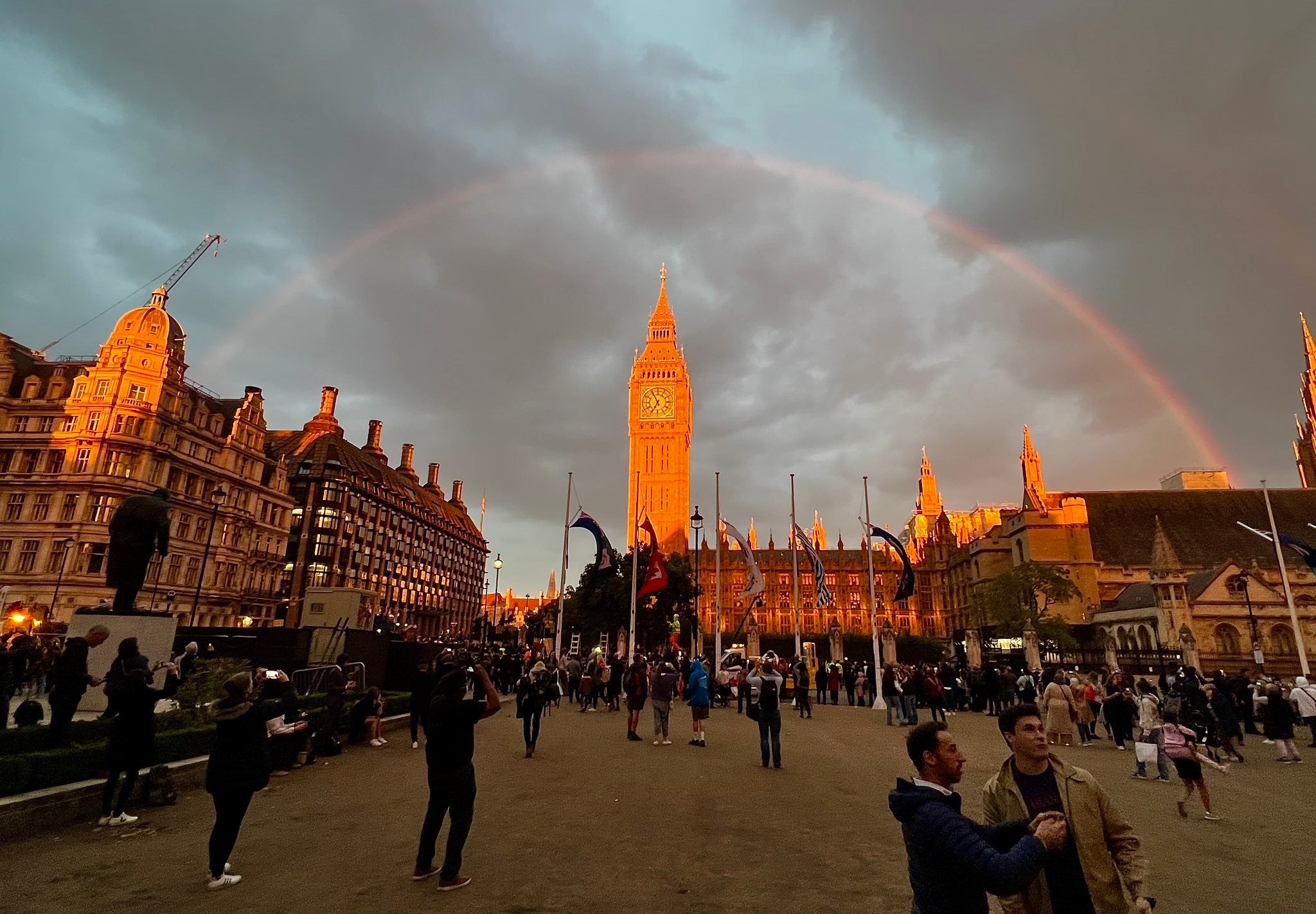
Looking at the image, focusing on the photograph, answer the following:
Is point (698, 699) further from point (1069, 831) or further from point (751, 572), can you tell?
point (751, 572)

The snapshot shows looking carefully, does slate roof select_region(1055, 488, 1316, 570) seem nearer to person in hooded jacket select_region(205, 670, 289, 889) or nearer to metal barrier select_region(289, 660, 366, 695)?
metal barrier select_region(289, 660, 366, 695)

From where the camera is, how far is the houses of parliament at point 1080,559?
178ft

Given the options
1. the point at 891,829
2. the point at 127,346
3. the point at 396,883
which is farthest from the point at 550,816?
the point at 127,346

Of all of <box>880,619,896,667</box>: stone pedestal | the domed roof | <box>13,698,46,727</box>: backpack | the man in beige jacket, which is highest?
the domed roof

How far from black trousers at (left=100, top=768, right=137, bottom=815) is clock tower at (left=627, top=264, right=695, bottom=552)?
4331 inches

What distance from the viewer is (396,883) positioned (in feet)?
21.8

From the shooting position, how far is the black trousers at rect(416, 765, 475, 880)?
6.44m

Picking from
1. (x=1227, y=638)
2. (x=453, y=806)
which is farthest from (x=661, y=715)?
(x=1227, y=638)

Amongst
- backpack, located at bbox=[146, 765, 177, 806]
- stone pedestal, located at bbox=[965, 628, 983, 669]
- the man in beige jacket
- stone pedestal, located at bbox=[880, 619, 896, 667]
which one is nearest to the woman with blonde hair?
the man in beige jacket

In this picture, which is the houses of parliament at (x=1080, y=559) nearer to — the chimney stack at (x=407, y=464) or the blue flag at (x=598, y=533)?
the blue flag at (x=598, y=533)

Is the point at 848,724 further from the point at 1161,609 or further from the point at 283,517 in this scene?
the point at 283,517

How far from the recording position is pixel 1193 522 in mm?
75750

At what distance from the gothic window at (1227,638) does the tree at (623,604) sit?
144 feet

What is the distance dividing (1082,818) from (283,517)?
72.4 meters
